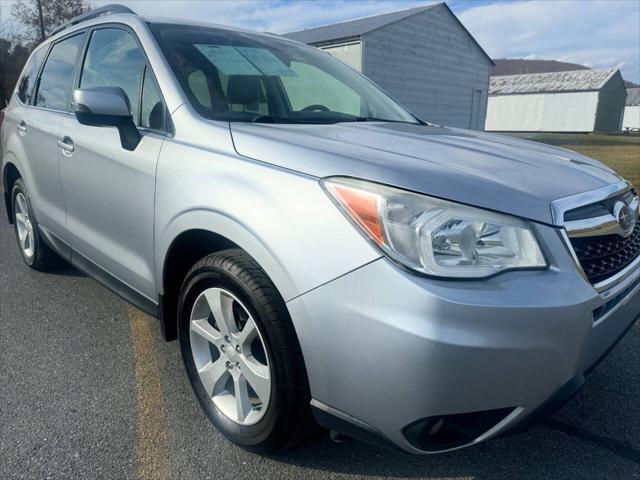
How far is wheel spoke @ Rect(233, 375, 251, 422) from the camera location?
203 cm

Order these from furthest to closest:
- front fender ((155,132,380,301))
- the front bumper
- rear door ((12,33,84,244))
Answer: rear door ((12,33,84,244)) → front fender ((155,132,380,301)) → the front bumper

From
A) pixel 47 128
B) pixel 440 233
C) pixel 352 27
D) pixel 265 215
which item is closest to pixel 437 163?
pixel 440 233

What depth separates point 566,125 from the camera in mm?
49219

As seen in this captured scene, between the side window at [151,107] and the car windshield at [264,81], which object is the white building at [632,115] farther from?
the side window at [151,107]

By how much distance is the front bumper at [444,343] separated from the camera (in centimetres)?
143

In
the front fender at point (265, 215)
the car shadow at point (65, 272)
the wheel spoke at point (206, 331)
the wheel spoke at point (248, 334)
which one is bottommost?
the car shadow at point (65, 272)

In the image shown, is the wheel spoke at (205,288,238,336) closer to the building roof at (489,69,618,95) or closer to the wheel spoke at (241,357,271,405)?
the wheel spoke at (241,357,271,405)

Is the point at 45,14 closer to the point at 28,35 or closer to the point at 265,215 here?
the point at 28,35

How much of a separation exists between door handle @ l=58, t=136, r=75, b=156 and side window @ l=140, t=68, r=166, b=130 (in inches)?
29.5

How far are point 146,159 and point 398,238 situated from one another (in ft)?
4.38

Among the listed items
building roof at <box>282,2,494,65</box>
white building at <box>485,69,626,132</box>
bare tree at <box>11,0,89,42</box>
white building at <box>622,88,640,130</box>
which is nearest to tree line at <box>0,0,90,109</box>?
bare tree at <box>11,0,89,42</box>

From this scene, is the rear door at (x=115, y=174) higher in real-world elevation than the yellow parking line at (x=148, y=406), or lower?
higher

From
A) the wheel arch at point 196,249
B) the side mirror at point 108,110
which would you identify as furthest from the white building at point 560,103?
the wheel arch at point 196,249

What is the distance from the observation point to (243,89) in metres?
2.54
